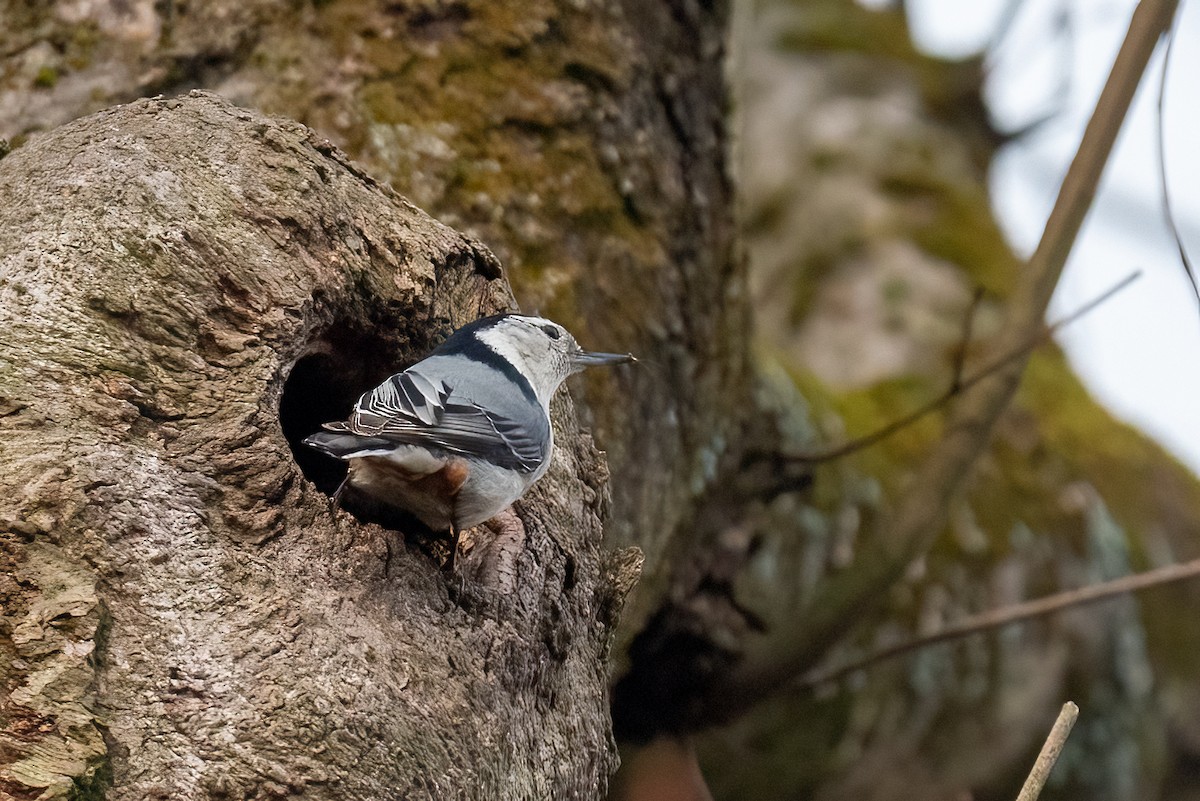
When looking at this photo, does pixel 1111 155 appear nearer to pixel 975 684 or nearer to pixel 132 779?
pixel 975 684

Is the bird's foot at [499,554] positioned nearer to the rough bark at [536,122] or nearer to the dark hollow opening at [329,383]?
the dark hollow opening at [329,383]

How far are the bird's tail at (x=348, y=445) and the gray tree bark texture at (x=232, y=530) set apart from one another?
0.20 feet

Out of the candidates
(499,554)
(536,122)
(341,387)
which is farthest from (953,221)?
(499,554)

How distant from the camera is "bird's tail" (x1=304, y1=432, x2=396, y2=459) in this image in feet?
5.21

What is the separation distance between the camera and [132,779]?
4.57ft

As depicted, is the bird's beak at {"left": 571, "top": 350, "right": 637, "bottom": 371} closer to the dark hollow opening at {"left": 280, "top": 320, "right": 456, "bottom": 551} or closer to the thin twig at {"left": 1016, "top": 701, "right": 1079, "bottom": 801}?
the dark hollow opening at {"left": 280, "top": 320, "right": 456, "bottom": 551}

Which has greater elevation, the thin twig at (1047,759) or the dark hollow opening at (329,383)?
the thin twig at (1047,759)

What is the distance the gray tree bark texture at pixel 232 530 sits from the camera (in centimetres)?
143

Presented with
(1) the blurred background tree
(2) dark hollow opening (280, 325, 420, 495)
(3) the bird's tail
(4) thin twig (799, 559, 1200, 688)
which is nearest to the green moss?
(1) the blurred background tree

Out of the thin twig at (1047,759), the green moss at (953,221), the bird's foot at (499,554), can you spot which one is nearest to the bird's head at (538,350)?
the bird's foot at (499,554)

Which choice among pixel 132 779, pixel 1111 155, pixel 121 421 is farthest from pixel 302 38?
pixel 1111 155

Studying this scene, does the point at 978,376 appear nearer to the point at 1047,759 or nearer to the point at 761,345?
the point at 761,345

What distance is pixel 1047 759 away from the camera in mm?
1504

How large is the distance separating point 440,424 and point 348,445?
0.56 feet
